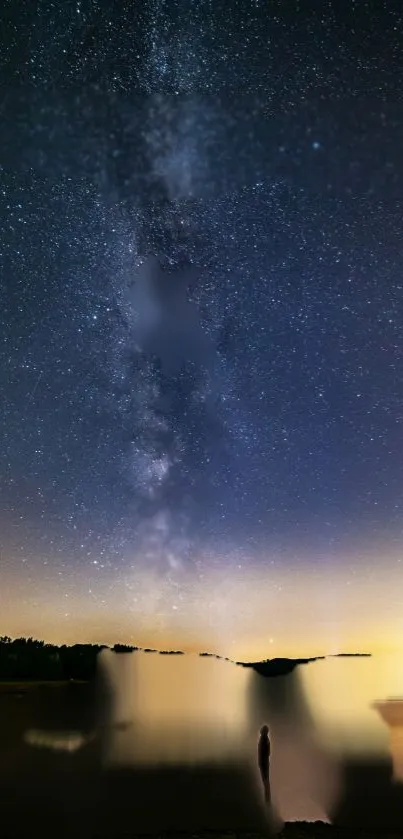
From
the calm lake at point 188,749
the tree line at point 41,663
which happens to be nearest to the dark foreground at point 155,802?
the calm lake at point 188,749

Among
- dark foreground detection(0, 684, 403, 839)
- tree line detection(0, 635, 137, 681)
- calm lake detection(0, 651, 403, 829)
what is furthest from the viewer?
tree line detection(0, 635, 137, 681)

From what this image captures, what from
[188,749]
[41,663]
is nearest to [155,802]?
[188,749]

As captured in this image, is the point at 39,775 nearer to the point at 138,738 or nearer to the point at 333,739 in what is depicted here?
the point at 138,738

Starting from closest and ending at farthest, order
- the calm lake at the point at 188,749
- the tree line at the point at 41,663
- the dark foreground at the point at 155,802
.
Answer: the dark foreground at the point at 155,802
the calm lake at the point at 188,749
the tree line at the point at 41,663

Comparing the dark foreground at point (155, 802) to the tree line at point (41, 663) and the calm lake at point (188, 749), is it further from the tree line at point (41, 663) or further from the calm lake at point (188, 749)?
the tree line at point (41, 663)

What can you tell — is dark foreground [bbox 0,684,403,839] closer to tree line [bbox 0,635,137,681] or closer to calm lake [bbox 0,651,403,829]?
calm lake [bbox 0,651,403,829]

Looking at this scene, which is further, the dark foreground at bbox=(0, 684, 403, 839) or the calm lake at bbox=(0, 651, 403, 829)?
the calm lake at bbox=(0, 651, 403, 829)

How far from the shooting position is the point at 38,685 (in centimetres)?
10788

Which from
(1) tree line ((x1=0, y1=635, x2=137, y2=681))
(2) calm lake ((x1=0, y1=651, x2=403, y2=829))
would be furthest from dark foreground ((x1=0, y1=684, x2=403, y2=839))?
(1) tree line ((x1=0, y1=635, x2=137, y2=681))

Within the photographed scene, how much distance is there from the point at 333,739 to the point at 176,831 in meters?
33.2

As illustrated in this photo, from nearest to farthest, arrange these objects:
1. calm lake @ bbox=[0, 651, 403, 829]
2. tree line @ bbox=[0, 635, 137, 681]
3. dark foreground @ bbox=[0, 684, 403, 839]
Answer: dark foreground @ bbox=[0, 684, 403, 839] < calm lake @ bbox=[0, 651, 403, 829] < tree line @ bbox=[0, 635, 137, 681]

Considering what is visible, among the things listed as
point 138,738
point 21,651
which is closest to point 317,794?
point 138,738

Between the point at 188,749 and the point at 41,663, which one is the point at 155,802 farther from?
the point at 41,663

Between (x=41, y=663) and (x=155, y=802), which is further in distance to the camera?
(x=41, y=663)
